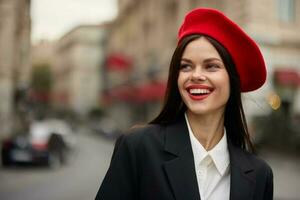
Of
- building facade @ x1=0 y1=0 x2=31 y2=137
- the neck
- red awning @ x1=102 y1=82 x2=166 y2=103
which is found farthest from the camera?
red awning @ x1=102 y1=82 x2=166 y2=103

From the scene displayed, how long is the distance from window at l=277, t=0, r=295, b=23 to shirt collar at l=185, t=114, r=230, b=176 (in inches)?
853

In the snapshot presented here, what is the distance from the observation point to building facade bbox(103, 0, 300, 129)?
21500 millimetres

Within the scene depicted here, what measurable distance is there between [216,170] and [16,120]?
28702 mm

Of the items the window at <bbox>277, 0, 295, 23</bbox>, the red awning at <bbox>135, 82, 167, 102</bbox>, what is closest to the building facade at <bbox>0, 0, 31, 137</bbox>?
the red awning at <bbox>135, 82, 167, 102</bbox>

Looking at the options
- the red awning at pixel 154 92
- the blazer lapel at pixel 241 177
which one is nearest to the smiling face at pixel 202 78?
the blazer lapel at pixel 241 177

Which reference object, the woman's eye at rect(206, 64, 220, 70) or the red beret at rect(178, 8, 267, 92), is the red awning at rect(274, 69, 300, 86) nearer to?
the red beret at rect(178, 8, 267, 92)

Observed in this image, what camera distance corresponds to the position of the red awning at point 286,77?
21.4 metres

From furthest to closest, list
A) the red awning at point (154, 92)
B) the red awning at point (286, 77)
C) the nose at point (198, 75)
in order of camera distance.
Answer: the red awning at point (154, 92) → the red awning at point (286, 77) → the nose at point (198, 75)

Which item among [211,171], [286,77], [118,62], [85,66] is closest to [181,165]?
[211,171]

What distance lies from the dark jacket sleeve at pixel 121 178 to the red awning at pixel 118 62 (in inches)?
1683

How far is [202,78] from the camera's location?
1952mm

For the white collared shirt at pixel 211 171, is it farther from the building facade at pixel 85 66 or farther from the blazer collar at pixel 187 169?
the building facade at pixel 85 66

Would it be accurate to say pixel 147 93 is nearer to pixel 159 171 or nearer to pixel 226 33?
pixel 226 33

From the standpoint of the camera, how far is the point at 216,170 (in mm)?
2008
